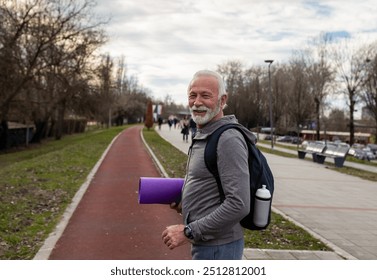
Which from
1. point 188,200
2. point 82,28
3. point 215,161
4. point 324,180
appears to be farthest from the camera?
point 82,28

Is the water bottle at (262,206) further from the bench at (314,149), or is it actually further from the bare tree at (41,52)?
the bare tree at (41,52)

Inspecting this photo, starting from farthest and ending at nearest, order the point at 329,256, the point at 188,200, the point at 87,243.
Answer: the point at 87,243 → the point at 329,256 → the point at 188,200

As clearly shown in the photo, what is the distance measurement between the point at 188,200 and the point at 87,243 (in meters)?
4.01

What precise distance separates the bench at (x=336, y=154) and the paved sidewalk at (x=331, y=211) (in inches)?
133

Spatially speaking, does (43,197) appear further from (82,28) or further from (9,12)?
(82,28)

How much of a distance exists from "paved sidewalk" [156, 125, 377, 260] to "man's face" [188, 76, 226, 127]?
349cm

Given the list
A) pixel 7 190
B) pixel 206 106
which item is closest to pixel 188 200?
pixel 206 106

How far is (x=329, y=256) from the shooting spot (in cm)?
576

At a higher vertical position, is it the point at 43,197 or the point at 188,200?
Result: the point at 188,200

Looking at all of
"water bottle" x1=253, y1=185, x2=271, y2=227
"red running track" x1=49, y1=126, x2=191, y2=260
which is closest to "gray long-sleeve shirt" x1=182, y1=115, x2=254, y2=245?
"water bottle" x1=253, y1=185, x2=271, y2=227

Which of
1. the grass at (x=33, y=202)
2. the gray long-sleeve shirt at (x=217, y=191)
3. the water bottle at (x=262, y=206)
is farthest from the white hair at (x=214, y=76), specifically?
the grass at (x=33, y=202)

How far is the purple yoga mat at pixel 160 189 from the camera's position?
2838mm

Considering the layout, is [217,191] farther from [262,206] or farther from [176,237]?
[176,237]

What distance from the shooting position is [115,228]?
7.05m
